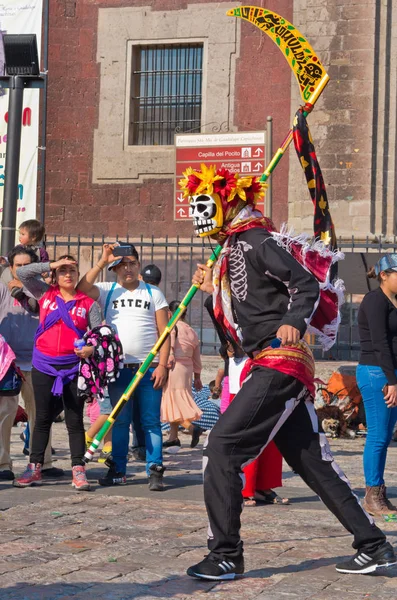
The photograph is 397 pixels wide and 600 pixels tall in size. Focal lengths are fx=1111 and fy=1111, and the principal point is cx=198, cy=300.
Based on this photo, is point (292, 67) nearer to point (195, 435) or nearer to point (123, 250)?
point (123, 250)

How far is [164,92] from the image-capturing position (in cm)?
2130

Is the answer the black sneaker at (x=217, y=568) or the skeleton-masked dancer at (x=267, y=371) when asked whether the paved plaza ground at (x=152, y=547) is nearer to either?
the black sneaker at (x=217, y=568)

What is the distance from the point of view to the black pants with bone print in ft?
17.8

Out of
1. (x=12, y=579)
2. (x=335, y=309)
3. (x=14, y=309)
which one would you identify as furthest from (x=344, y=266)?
(x=12, y=579)

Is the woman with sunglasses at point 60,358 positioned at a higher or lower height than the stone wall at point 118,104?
lower

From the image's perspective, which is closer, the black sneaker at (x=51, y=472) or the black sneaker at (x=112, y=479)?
the black sneaker at (x=112, y=479)

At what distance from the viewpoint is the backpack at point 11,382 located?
28.8 ft

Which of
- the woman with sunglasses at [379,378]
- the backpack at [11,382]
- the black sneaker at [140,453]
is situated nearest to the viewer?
the woman with sunglasses at [379,378]

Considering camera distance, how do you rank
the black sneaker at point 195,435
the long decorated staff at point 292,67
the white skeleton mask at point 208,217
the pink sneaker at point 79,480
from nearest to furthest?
the white skeleton mask at point 208,217
the long decorated staff at point 292,67
the pink sneaker at point 79,480
the black sneaker at point 195,435

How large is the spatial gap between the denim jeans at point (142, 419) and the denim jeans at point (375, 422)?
1.81 meters

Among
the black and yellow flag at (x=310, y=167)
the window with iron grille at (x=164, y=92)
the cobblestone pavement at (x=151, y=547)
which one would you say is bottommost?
the cobblestone pavement at (x=151, y=547)

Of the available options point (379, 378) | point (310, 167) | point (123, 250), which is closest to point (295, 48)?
point (310, 167)

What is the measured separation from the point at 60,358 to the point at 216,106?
12997 millimetres

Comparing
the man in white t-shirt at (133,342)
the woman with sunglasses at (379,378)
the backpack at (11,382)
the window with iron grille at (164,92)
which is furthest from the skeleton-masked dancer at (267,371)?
the window with iron grille at (164,92)
